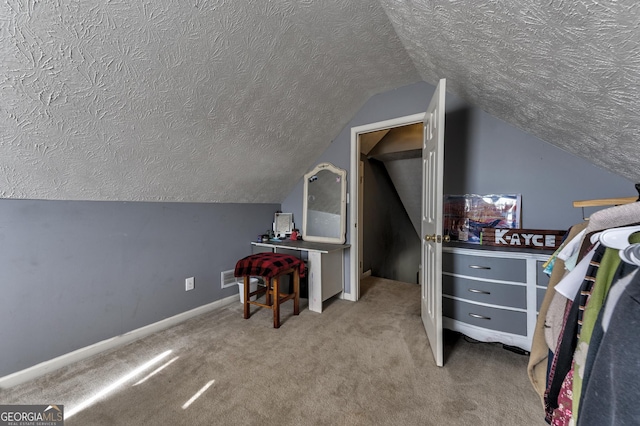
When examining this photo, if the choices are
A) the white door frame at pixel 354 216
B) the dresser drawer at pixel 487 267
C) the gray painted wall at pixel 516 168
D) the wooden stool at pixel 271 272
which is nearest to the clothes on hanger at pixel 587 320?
the dresser drawer at pixel 487 267

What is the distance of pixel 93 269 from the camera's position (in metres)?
1.74

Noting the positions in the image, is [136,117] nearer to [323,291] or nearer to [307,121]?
[307,121]

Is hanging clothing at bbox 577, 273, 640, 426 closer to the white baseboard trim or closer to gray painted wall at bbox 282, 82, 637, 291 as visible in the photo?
gray painted wall at bbox 282, 82, 637, 291

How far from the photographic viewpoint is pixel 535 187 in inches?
76.2

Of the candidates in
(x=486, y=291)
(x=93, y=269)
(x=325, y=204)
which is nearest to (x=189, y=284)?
(x=93, y=269)

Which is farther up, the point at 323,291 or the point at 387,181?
the point at 387,181

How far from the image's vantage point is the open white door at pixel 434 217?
1569mm

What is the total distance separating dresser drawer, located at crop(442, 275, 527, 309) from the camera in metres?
1.60

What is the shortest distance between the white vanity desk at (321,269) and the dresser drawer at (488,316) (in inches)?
44.5

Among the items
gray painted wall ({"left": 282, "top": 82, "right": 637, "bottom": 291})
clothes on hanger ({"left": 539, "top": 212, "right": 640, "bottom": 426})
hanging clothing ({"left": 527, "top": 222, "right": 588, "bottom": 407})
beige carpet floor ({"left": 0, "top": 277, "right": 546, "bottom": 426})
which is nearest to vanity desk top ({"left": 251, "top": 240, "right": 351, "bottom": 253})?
beige carpet floor ({"left": 0, "top": 277, "right": 546, "bottom": 426})

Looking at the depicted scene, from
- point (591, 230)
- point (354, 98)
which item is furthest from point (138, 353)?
point (354, 98)

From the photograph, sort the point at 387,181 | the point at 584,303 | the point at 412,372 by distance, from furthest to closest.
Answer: the point at 387,181 < the point at 412,372 < the point at 584,303

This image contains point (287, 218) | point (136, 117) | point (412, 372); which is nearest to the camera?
point (136, 117)

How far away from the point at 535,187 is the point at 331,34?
6.44 feet
